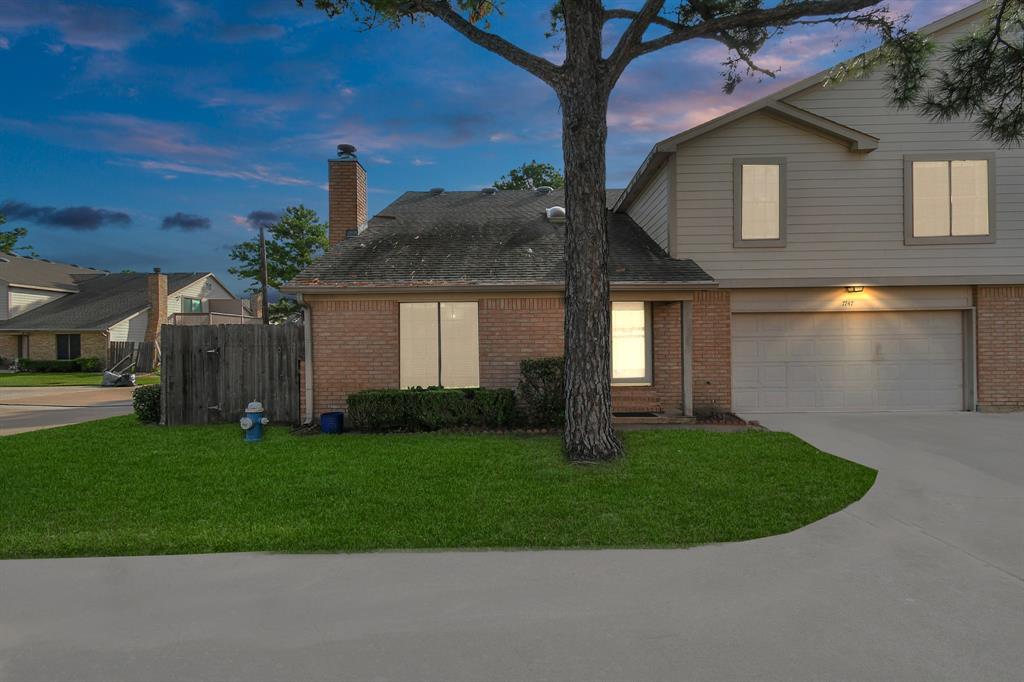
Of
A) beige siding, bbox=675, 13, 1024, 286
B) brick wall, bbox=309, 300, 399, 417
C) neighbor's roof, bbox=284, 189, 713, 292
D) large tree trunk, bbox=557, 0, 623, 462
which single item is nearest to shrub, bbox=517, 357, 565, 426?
neighbor's roof, bbox=284, 189, 713, 292

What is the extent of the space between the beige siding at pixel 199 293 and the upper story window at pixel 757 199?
34.2 meters

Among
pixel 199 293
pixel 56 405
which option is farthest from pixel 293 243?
pixel 56 405

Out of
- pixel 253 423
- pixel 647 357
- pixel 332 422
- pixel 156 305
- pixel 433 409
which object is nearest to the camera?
pixel 253 423

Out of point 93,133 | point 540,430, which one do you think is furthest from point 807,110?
point 93,133

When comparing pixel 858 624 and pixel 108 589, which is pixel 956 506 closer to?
pixel 858 624

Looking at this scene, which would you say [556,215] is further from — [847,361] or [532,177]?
[532,177]

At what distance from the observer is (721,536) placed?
4570mm

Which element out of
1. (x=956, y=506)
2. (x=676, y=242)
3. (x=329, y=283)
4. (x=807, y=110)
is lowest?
(x=956, y=506)

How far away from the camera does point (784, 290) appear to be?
11258 millimetres

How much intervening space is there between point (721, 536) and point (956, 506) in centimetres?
273

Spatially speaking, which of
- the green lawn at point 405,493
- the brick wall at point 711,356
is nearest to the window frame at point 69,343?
the green lawn at point 405,493

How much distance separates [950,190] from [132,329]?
121 ft

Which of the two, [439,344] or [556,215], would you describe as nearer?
[439,344]

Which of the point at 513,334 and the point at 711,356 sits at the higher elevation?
the point at 513,334
